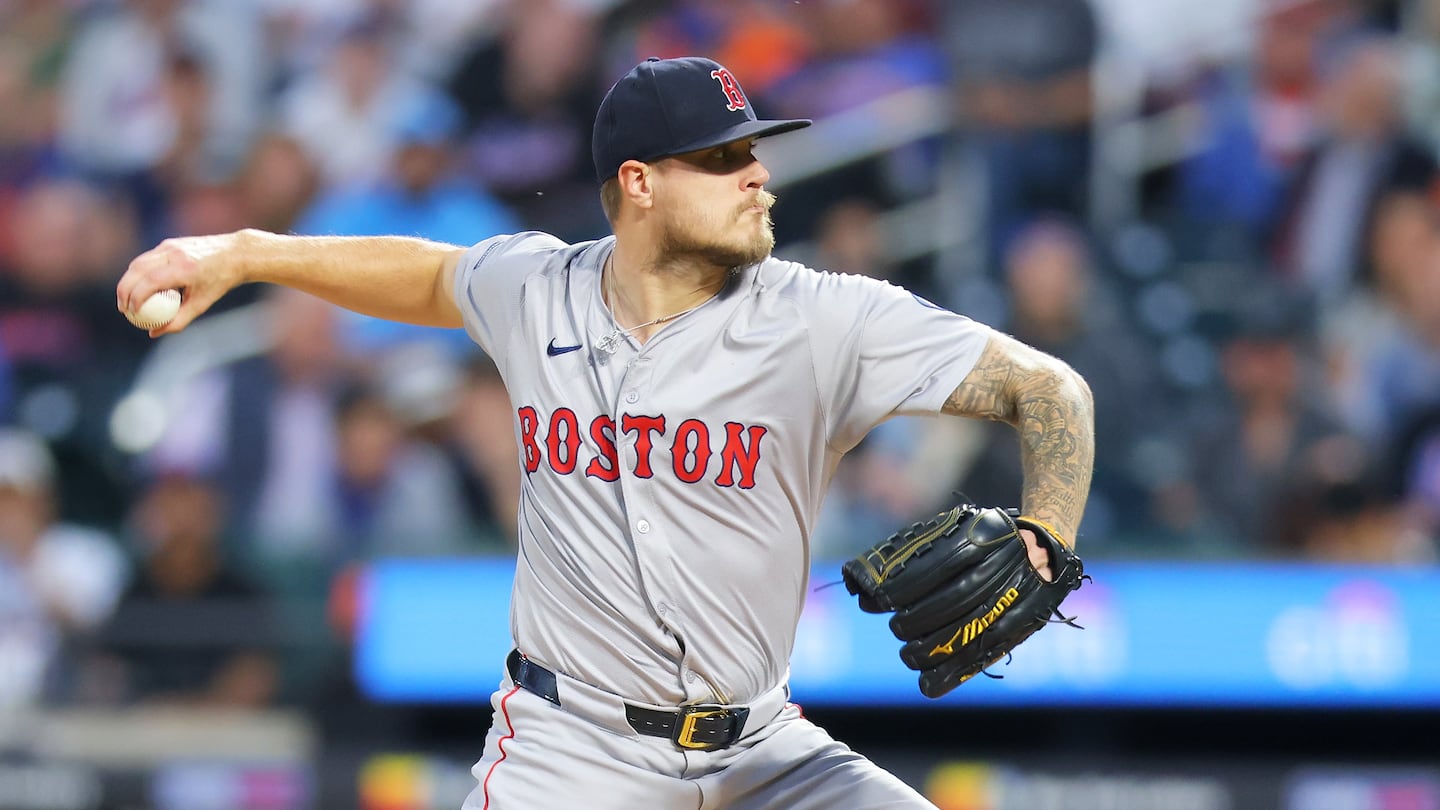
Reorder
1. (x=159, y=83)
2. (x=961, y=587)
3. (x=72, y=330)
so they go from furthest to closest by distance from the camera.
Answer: (x=159, y=83) < (x=72, y=330) < (x=961, y=587)

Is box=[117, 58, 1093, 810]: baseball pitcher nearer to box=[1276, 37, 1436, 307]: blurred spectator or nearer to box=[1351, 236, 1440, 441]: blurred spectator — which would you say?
box=[1351, 236, 1440, 441]: blurred spectator

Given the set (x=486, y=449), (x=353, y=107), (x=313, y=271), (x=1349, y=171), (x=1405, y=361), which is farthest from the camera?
(x=353, y=107)

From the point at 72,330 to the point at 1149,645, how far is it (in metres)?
4.89

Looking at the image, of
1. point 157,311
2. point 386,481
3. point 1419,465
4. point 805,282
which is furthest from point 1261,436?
point 157,311

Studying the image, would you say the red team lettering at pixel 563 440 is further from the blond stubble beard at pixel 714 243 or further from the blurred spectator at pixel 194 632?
the blurred spectator at pixel 194 632

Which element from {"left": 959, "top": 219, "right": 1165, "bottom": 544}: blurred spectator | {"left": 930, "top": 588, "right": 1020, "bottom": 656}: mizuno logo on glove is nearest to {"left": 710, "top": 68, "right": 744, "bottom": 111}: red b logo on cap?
{"left": 930, "top": 588, "right": 1020, "bottom": 656}: mizuno logo on glove

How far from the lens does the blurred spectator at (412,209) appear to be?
7.63 metres

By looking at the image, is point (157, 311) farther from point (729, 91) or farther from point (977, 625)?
point (977, 625)

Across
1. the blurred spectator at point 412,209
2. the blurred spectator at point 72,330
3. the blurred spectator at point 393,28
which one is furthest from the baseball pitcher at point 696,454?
the blurred spectator at point 393,28

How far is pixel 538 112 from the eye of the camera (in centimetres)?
797

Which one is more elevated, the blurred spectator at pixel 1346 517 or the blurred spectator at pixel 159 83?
the blurred spectator at pixel 159 83

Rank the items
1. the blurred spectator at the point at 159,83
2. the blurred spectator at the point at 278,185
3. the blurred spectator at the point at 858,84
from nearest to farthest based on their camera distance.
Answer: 1. the blurred spectator at the point at 858,84
2. the blurred spectator at the point at 278,185
3. the blurred spectator at the point at 159,83

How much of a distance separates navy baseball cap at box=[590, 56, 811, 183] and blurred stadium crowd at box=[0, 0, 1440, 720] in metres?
3.13

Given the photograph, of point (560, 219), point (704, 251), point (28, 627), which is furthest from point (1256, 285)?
point (28, 627)
